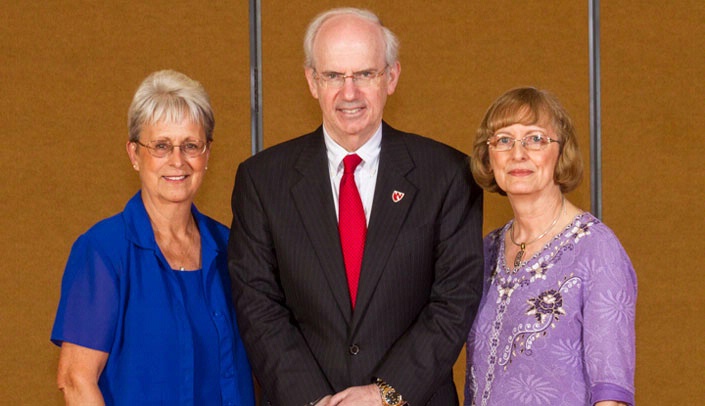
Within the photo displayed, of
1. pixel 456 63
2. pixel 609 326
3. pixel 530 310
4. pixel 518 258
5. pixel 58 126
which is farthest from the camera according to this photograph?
pixel 456 63

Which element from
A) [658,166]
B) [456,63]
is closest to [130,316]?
[456,63]

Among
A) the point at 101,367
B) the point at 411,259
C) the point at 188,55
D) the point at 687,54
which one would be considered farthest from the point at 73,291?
the point at 687,54

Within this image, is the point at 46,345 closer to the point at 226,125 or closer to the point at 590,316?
the point at 226,125

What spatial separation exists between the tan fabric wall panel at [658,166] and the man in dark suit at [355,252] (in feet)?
5.09

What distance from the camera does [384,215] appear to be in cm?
223

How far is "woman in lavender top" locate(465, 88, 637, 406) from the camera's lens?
2084 millimetres

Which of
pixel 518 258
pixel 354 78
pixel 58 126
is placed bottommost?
pixel 518 258

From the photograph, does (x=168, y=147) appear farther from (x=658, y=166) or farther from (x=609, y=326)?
(x=658, y=166)

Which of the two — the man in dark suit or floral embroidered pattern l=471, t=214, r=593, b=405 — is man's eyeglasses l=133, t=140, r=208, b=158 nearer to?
the man in dark suit

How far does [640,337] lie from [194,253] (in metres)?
2.11

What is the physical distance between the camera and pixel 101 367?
2211 mm

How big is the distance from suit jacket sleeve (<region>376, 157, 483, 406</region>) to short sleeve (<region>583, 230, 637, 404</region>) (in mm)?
305

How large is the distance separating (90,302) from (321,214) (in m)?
0.64

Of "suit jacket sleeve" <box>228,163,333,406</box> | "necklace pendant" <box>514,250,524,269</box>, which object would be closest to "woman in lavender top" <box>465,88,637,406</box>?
"necklace pendant" <box>514,250,524,269</box>
